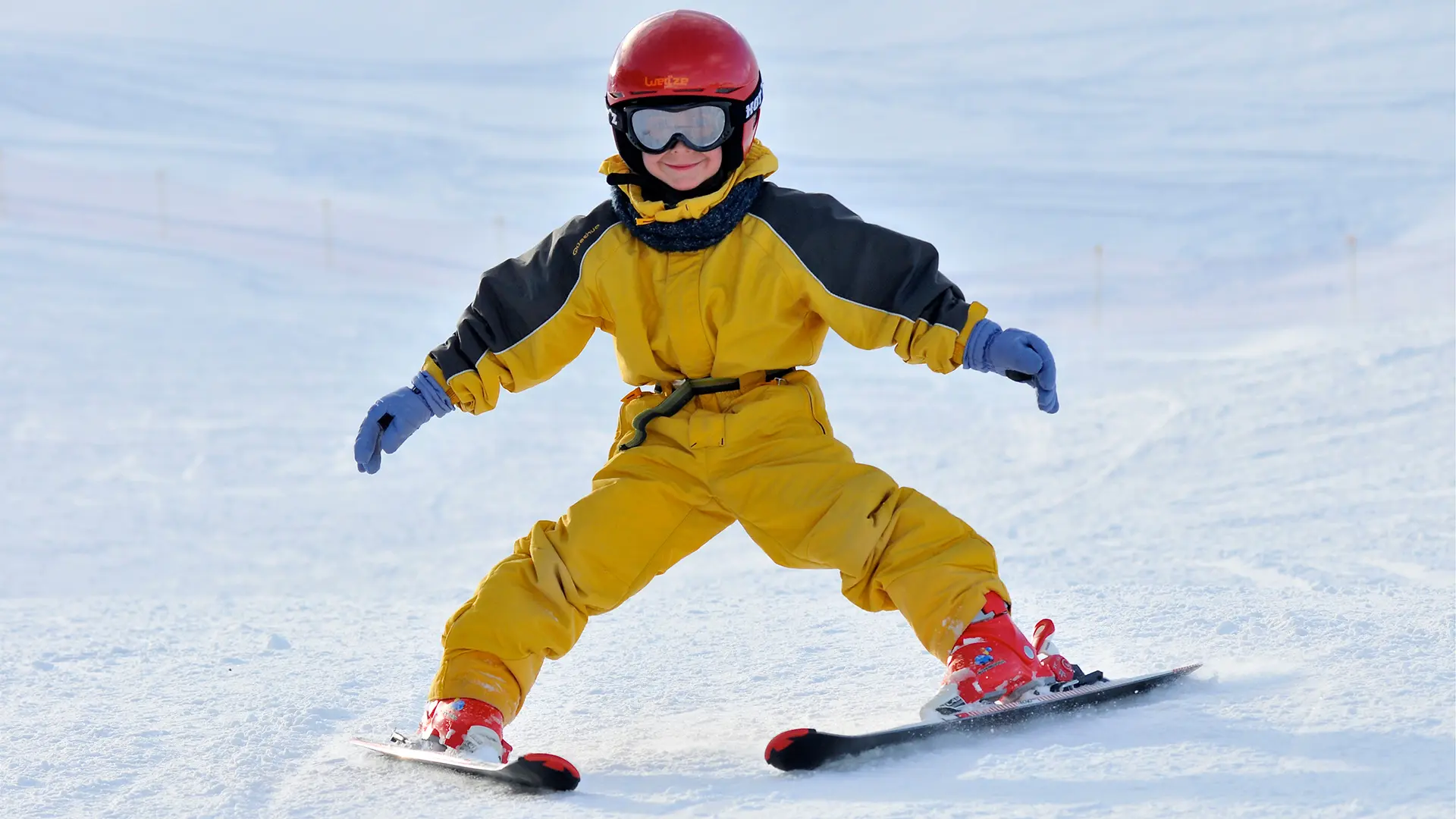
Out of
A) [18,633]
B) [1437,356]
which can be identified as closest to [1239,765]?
[18,633]

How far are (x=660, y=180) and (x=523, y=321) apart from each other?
37 centimetres

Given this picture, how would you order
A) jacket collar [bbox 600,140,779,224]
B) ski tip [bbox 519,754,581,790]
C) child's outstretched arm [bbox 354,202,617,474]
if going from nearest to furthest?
ski tip [bbox 519,754,581,790], jacket collar [bbox 600,140,779,224], child's outstretched arm [bbox 354,202,617,474]

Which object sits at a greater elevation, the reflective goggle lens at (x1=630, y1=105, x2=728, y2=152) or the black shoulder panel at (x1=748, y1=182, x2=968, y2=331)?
the reflective goggle lens at (x1=630, y1=105, x2=728, y2=152)

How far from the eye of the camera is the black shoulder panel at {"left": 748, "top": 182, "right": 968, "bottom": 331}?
8.08ft

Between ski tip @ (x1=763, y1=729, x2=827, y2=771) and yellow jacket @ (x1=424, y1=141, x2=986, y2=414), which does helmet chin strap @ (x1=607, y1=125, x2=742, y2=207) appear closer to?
yellow jacket @ (x1=424, y1=141, x2=986, y2=414)

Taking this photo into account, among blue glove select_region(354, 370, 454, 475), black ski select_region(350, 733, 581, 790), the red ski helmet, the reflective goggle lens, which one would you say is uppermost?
the red ski helmet

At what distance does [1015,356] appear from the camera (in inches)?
92.4

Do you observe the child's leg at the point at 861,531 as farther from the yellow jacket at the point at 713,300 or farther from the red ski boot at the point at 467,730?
the red ski boot at the point at 467,730

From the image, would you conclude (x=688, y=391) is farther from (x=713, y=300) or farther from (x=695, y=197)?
(x=695, y=197)

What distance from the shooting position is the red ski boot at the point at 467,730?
2295 mm

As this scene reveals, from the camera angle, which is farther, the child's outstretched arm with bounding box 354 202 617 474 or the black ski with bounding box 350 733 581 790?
the child's outstretched arm with bounding box 354 202 617 474

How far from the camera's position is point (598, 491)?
8.47 feet

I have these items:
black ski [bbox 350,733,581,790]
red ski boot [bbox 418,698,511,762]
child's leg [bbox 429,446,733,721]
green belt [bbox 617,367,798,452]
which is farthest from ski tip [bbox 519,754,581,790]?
green belt [bbox 617,367,798,452]

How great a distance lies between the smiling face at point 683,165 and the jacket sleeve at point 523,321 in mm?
140
